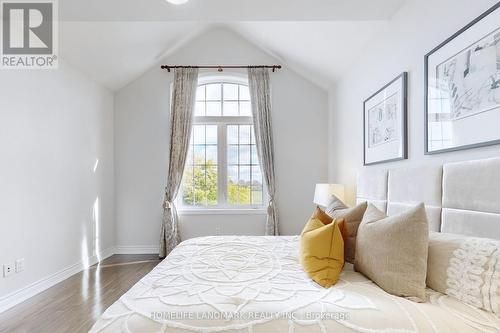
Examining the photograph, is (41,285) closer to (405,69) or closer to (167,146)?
(167,146)

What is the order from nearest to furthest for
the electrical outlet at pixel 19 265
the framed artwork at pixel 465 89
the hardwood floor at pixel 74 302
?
the framed artwork at pixel 465 89, the hardwood floor at pixel 74 302, the electrical outlet at pixel 19 265

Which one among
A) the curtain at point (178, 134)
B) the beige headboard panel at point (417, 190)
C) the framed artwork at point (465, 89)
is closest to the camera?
the framed artwork at point (465, 89)

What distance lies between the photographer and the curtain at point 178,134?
4.36m

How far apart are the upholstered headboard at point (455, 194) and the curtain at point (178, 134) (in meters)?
2.99

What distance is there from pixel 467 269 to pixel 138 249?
4.20m

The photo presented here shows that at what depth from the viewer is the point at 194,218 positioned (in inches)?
178

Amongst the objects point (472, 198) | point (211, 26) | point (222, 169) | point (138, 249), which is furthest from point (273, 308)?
point (211, 26)

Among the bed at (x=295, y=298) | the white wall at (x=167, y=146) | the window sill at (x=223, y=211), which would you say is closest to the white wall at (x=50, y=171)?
the white wall at (x=167, y=146)

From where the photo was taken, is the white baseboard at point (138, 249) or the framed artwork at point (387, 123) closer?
the framed artwork at point (387, 123)

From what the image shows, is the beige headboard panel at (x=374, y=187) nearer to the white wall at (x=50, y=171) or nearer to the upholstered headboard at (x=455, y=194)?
the upholstered headboard at (x=455, y=194)

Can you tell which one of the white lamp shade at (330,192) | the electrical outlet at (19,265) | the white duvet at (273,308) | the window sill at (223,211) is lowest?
the electrical outlet at (19,265)

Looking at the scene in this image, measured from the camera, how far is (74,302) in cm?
269

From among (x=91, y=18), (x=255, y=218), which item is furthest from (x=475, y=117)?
(x=255, y=218)

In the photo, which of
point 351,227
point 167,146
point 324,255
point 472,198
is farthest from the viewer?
point 167,146
